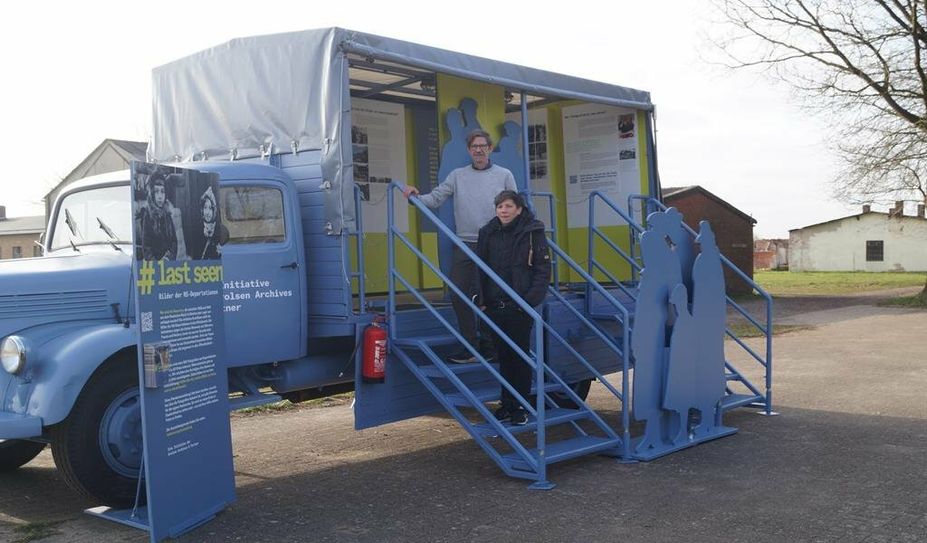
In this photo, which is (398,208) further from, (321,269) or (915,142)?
(915,142)

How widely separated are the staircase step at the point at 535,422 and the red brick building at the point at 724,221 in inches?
877

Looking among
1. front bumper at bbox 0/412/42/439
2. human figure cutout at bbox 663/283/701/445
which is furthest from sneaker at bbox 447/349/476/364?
front bumper at bbox 0/412/42/439

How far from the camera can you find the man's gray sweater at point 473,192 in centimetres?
752

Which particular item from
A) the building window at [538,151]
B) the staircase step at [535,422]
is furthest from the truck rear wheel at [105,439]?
the building window at [538,151]

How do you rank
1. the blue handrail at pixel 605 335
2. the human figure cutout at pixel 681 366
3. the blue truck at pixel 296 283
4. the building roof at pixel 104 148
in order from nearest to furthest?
the blue truck at pixel 296 283
the blue handrail at pixel 605 335
the human figure cutout at pixel 681 366
the building roof at pixel 104 148

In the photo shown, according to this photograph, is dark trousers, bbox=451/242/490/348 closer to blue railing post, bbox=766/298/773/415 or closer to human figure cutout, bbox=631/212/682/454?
human figure cutout, bbox=631/212/682/454

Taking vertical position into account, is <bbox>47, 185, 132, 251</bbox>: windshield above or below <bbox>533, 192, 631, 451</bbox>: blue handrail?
above

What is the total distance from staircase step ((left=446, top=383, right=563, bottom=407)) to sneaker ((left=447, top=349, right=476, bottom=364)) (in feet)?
0.86

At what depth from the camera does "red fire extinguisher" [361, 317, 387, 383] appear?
6.74 m

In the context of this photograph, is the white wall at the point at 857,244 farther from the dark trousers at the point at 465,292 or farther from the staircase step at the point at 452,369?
the staircase step at the point at 452,369

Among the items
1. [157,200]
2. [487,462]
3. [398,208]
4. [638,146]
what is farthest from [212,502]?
[638,146]

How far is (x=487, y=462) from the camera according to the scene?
7410 millimetres

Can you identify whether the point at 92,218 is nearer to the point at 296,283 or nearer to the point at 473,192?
the point at 296,283

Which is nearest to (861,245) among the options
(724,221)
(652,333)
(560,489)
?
(724,221)
